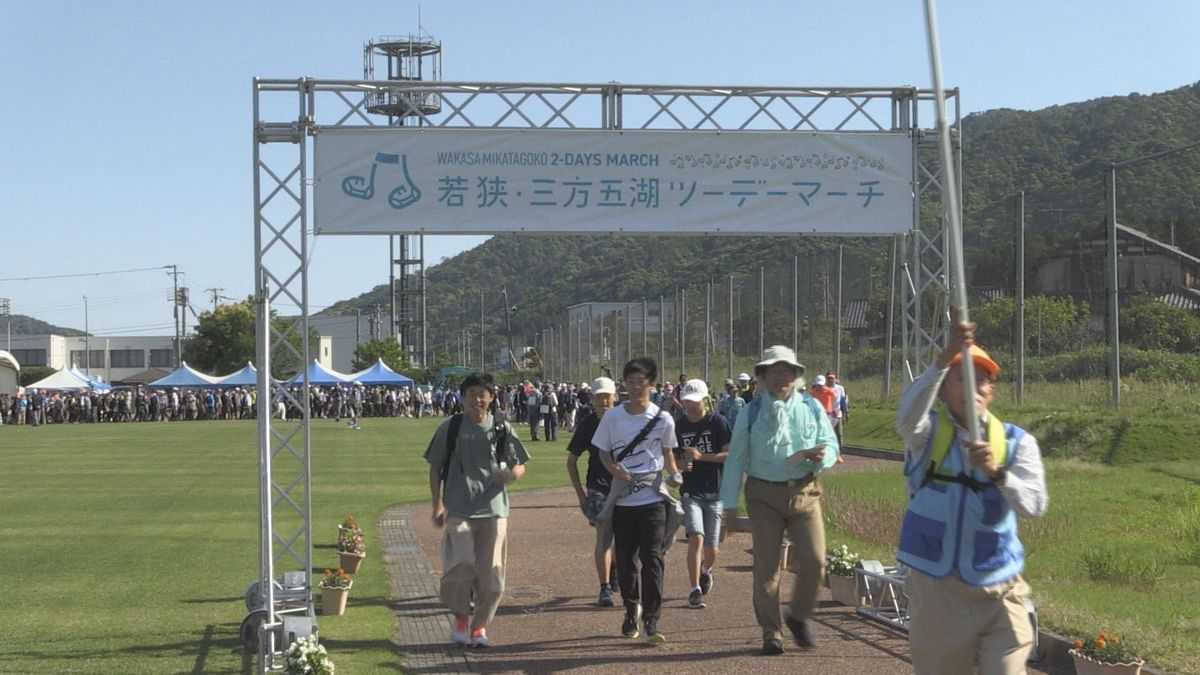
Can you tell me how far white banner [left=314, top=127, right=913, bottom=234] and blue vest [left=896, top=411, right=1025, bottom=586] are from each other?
612 centimetres

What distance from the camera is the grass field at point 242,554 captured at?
979cm

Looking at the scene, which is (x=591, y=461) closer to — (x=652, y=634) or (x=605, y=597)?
(x=605, y=597)

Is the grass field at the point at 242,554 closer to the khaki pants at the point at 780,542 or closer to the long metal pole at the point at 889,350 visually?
the khaki pants at the point at 780,542

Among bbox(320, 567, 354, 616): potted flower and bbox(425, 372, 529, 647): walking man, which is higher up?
bbox(425, 372, 529, 647): walking man

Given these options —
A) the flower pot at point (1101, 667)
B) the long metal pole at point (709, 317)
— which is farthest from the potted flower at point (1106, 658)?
the long metal pole at point (709, 317)

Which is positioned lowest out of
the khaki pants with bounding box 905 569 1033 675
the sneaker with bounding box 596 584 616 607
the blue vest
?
the sneaker with bounding box 596 584 616 607

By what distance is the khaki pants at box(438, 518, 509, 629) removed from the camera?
383 inches

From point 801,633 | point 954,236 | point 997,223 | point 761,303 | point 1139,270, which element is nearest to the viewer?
point 954,236

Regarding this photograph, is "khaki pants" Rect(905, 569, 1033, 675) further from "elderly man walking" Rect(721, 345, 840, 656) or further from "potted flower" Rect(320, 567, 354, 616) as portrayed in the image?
"potted flower" Rect(320, 567, 354, 616)

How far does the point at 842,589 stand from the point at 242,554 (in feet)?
24.0

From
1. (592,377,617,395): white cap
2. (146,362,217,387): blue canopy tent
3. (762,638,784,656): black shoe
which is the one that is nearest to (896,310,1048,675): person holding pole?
(762,638,784,656): black shoe

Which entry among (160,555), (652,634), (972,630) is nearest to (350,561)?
(160,555)

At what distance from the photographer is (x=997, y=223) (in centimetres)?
3803

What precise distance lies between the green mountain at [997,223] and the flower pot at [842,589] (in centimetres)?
333
